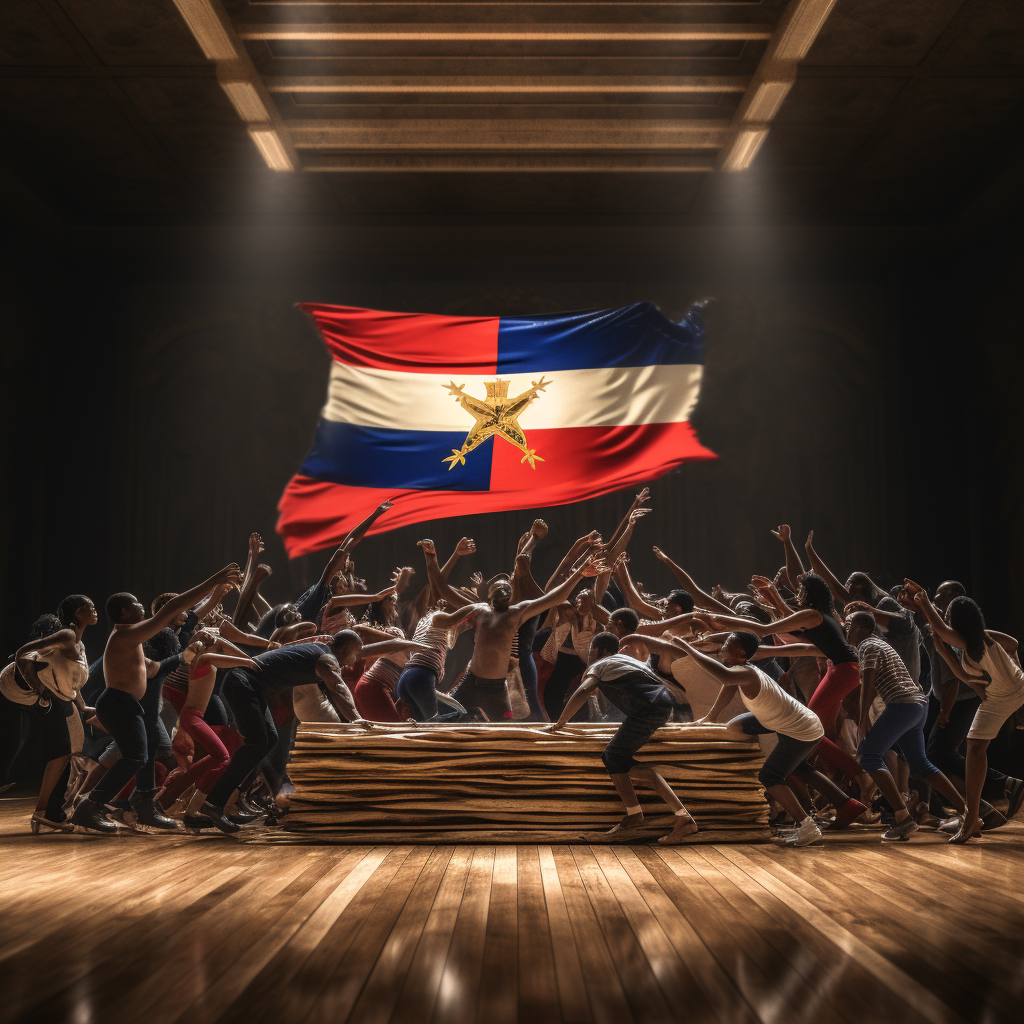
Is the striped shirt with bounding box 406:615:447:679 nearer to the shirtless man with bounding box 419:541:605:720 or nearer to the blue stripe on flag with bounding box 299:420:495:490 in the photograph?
the shirtless man with bounding box 419:541:605:720

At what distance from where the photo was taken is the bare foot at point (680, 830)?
5.67 m

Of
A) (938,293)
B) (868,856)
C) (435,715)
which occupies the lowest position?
(868,856)

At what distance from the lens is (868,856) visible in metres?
5.25

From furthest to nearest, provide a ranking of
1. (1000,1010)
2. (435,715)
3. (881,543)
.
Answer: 1. (881,543)
2. (435,715)
3. (1000,1010)

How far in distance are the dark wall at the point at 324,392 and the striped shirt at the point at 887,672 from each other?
189 inches

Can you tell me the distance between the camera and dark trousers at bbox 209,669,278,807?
592cm

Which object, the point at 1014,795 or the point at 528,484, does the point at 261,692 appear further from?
the point at 1014,795

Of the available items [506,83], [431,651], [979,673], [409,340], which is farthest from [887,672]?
[506,83]

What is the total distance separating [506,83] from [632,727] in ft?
21.4

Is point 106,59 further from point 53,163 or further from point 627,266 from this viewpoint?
point 627,266

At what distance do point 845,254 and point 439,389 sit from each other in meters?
5.92

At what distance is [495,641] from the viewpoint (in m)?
6.71

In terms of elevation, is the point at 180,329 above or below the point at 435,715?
above

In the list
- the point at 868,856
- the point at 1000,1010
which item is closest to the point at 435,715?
the point at 868,856
